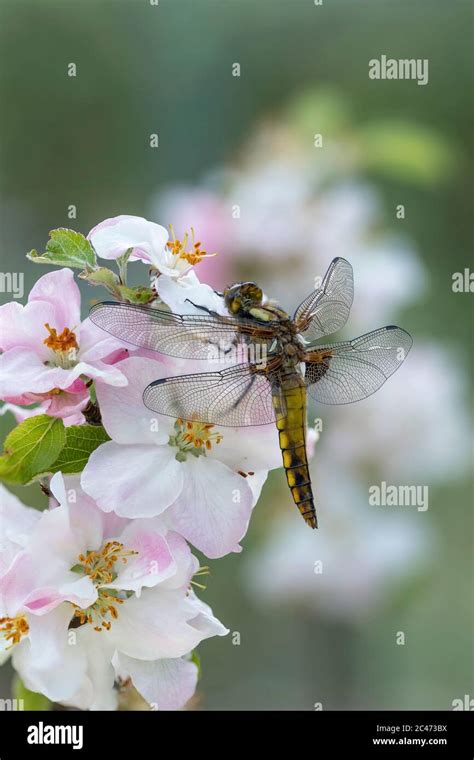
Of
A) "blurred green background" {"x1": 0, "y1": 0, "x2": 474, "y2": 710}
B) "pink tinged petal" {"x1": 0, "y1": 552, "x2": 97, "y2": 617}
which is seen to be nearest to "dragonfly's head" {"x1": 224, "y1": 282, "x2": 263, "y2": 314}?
"pink tinged petal" {"x1": 0, "y1": 552, "x2": 97, "y2": 617}

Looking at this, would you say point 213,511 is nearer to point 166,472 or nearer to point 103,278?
point 166,472

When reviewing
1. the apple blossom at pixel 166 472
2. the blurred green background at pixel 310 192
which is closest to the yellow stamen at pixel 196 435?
the apple blossom at pixel 166 472

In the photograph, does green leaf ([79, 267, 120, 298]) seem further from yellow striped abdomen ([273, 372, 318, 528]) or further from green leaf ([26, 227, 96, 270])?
yellow striped abdomen ([273, 372, 318, 528])

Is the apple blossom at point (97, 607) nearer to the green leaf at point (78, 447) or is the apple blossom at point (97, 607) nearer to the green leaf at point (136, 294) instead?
the green leaf at point (78, 447)

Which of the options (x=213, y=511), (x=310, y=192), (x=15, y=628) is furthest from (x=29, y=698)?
(x=310, y=192)

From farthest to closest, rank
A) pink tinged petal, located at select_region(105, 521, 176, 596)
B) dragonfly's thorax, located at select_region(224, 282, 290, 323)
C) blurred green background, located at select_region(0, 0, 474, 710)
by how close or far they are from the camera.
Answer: blurred green background, located at select_region(0, 0, 474, 710) < dragonfly's thorax, located at select_region(224, 282, 290, 323) < pink tinged petal, located at select_region(105, 521, 176, 596)
